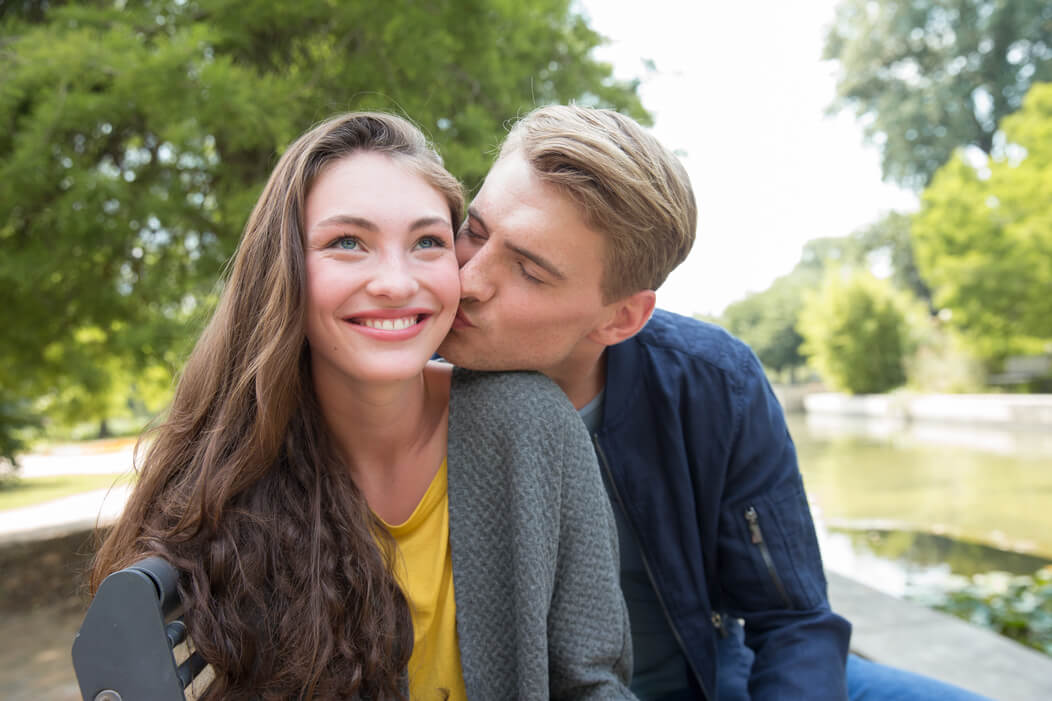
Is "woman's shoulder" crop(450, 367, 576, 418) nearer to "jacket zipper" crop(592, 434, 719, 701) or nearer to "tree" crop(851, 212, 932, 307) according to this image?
"jacket zipper" crop(592, 434, 719, 701)

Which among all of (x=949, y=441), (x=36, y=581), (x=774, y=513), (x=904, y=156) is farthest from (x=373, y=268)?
(x=904, y=156)

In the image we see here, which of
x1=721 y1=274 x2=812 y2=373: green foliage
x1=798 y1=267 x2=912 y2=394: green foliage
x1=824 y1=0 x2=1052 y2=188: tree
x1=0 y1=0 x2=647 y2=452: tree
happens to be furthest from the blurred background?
x1=721 y1=274 x2=812 y2=373: green foliage

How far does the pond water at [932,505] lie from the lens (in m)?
6.27

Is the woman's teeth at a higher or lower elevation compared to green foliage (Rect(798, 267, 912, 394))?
higher

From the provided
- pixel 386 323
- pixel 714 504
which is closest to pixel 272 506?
pixel 386 323

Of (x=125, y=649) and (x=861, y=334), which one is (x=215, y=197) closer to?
(x=125, y=649)

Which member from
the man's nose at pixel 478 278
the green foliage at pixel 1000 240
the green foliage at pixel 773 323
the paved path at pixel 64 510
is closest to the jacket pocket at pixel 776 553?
the man's nose at pixel 478 278

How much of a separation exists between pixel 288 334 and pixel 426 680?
71 centimetres

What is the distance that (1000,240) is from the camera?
612 inches

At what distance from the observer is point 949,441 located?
14156 mm

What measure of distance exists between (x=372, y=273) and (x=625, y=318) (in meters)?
0.69

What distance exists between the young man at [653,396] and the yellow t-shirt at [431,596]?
0.34 metres

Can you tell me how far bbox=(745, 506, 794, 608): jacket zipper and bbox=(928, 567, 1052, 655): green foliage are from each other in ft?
9.40

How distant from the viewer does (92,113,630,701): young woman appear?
4.63 feet
